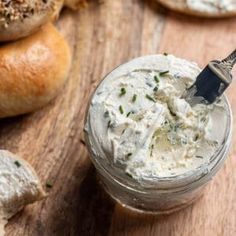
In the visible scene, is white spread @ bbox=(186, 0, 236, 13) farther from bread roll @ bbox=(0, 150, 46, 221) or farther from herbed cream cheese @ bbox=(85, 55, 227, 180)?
bread roll @ bbox=(0, 150, 46, 221)

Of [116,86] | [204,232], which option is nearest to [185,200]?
[204,232]

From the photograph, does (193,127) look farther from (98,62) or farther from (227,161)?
(98,62)

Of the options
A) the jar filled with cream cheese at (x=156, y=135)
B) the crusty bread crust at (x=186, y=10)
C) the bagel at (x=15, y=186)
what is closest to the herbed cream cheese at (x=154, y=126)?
the jar filled with cream cheese at (x=156, y=135)

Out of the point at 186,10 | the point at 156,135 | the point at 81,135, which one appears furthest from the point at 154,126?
the point at 186,10

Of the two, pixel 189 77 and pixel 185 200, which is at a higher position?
pixel 189 77

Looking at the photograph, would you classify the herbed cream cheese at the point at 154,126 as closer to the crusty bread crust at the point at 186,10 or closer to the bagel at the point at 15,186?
the bagel at the point at 15,186
